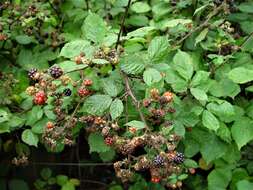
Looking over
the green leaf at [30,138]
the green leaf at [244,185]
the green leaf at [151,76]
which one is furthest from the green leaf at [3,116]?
the green leaf at [244,185]

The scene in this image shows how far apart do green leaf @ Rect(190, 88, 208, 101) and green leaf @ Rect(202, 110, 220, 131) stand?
8 centimetres

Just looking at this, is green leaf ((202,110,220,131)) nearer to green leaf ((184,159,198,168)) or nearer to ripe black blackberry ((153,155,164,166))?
green leaf ((184,159,198,168))

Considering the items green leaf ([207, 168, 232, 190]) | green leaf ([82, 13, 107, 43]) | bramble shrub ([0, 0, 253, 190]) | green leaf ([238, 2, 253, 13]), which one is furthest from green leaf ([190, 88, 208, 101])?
green leaf ([238, 2, 253, 13])

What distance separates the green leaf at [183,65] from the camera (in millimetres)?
1896

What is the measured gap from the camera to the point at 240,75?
1.89 metres

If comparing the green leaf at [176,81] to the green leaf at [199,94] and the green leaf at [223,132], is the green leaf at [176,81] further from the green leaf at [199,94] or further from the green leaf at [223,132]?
the green leaf at [223,132]

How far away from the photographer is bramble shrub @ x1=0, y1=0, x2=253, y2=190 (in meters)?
1.62

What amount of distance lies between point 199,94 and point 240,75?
0.22 meters

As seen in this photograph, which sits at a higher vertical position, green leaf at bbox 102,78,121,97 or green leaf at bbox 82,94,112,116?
green leaf at bbox 102,78,121,97

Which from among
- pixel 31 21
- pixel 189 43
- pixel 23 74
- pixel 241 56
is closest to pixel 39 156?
pixel 23 74

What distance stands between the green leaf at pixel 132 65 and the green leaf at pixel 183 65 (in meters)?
0.26

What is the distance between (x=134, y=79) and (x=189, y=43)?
0.50 meters

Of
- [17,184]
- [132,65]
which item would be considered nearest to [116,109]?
[132,65]

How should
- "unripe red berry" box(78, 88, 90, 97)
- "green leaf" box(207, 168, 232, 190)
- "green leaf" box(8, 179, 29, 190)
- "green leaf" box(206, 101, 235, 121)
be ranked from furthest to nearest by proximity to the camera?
"green leaf" box(8, 179, 29, 190)
"green leaf" box(207, 168, 232, 190)
"green leaf" box(206, 101, 235, 121)
"unripe red berry" box(78, 88, 90, 97)
